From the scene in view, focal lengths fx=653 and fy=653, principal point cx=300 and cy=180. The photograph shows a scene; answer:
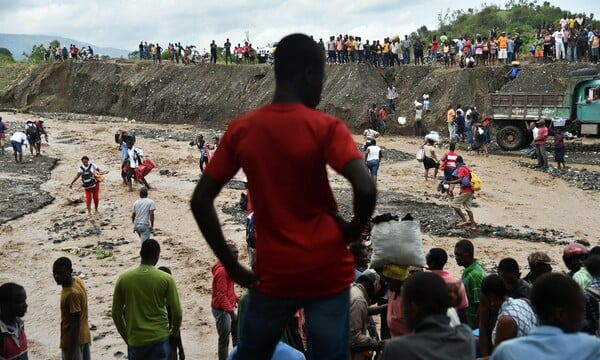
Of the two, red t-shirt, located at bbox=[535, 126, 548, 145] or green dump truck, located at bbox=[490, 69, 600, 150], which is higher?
green dump truck, located at bbox=[490, 69, 600, 150]

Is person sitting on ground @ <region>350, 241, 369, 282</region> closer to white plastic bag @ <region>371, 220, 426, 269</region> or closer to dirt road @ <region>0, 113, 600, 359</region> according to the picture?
white plastic bag @ <region>371, 220, 426, 269</region>

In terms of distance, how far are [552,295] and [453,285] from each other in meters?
1.48

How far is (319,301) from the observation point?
104 inches

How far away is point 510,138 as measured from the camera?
24.7 meters

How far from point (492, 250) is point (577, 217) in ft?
13.7

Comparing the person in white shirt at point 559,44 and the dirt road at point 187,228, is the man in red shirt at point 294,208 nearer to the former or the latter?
the dirt road at point 187,228

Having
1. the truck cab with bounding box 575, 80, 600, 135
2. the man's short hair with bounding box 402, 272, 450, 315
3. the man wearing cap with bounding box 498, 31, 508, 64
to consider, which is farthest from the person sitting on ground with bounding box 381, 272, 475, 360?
the man wearing cap with bounding box 498, 31, 508, 64

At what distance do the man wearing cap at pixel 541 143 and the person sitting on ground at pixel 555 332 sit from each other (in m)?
18.5

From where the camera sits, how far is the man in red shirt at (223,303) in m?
6.94

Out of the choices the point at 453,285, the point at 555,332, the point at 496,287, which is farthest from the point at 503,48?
the point at 555,332

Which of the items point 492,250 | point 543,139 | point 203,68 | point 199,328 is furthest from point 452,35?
point 199,328

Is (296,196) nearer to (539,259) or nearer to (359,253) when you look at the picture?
(359,253)

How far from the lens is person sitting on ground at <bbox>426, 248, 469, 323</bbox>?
4.18 m

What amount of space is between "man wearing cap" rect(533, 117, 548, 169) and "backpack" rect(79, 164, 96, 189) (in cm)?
1327
